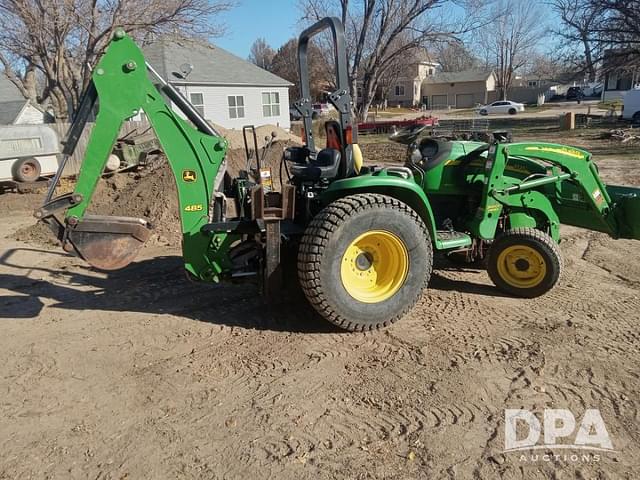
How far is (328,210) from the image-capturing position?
4.05 metres

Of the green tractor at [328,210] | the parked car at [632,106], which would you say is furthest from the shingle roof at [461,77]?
the green tractor at [328,210]

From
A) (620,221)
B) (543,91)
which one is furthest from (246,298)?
(543,91)

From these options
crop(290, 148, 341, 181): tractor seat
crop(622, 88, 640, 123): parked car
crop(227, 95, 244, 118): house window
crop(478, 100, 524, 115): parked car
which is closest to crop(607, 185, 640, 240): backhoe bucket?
crop(290, 148, 341, 181): tractor seat

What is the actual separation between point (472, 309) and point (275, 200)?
80.2 inches

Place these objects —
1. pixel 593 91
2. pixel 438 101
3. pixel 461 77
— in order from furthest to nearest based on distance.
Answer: pixel 438 101, pixel 461 77, pixel 593 91

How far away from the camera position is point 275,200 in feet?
14.0

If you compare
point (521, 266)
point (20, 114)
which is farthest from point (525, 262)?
point (20, 114)

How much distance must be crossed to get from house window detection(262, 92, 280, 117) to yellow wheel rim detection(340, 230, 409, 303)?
85.7ft

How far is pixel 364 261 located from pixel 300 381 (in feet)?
4.02

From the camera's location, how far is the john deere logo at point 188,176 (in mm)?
4215

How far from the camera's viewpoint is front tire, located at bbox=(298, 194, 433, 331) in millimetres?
4016

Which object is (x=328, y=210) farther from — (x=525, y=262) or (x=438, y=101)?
(x=438, y=101)

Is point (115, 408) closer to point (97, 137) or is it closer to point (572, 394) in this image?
point (97, 137)

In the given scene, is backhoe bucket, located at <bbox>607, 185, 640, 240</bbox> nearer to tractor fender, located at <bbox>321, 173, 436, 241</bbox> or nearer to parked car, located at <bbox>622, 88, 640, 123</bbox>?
tractor fender, located at <bbox>321, 173, 436, 241</bbox>
